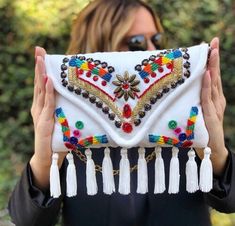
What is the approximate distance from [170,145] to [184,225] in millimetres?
289

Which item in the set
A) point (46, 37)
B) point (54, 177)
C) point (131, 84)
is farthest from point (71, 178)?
point (46, 37)

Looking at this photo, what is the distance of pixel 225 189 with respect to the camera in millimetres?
1773

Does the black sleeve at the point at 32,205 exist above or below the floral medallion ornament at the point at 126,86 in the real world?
below

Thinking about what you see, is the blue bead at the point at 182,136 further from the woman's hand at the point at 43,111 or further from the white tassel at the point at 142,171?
the woman's hand at the point at 43,111

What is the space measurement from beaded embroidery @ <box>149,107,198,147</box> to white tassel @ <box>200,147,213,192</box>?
55mm

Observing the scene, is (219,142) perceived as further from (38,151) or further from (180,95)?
(38,151)

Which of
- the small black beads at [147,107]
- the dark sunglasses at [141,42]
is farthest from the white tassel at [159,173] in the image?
the dark sunglasses at [141,42]

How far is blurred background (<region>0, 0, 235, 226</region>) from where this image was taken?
328 centimetres

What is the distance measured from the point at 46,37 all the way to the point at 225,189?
1.81 metres

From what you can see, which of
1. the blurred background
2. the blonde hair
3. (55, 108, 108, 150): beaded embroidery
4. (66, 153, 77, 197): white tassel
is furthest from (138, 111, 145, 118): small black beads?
the blurred background

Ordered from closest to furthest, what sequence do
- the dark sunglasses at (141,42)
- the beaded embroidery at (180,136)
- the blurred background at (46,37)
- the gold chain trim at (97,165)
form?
the beaded embroidery at (180,136)
the gold chain trim at (97,165)
the dark sunglasses at (141,42)
the blurred background at (46,37)

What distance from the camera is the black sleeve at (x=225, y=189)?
177 centimetres

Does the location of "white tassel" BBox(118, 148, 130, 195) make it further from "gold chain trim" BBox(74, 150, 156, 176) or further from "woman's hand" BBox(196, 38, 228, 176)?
"woman's hand" BBox(196, 38, 228, 176)

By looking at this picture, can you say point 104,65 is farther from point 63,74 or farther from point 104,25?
point 104,25
